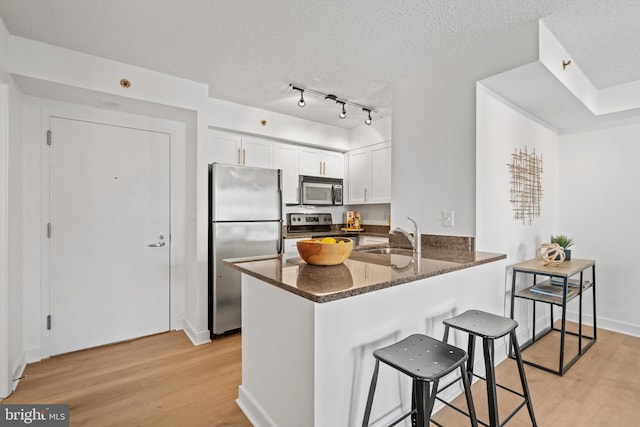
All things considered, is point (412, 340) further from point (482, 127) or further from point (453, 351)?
point (482, 127)

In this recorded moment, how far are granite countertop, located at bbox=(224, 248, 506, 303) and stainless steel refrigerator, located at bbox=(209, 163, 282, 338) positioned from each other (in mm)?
1228

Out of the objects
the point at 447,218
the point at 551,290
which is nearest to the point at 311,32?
the point at 447,218

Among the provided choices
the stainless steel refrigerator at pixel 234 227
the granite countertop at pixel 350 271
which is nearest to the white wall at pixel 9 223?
the stainless steel refrigerator at pixel 234 227

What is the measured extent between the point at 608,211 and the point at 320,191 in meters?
3.07

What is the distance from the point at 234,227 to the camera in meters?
3.16

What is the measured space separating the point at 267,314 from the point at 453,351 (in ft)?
2.91

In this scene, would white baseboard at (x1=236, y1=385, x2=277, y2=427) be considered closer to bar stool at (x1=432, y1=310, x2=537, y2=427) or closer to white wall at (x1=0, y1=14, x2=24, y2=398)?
bar stool at (x1=432, y1=310, x2=537, y2=427)

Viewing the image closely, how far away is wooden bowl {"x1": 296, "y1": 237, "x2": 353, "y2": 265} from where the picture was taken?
1695 millimetres

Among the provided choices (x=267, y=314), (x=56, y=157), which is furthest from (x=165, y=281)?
(x=267, y=314)

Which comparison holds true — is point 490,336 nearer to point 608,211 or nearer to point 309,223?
point 608,211

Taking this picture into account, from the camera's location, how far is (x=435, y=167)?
8.44 ft

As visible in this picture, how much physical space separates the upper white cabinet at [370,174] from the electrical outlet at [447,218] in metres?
1.45

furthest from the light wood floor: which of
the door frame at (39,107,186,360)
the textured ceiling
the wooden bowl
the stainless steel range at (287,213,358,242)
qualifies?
the textured ceiling

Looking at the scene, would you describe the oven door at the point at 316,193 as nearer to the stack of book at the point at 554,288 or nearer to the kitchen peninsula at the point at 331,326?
the kitchen peninsula at the point at 331,326
